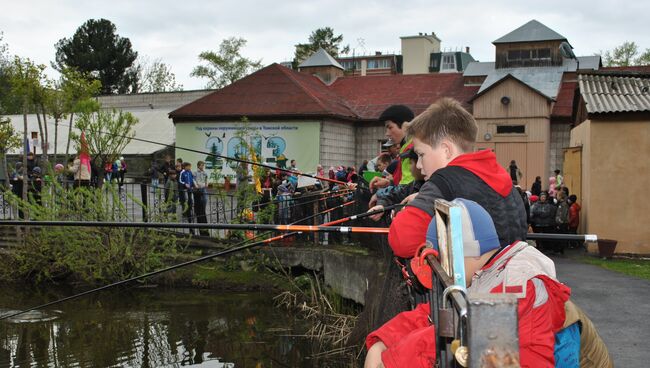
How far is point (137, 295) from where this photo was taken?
1367cm

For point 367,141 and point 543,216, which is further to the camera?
point 367,141

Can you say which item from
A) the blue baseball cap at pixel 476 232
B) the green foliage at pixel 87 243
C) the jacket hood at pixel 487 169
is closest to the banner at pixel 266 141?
the green foliage at pixel 87 243

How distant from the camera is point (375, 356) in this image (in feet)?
9.20

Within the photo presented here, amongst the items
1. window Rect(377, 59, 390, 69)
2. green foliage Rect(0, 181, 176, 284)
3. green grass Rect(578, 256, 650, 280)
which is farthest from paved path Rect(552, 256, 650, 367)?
window Rect(377, 59, 390, 69)

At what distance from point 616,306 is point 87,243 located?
9114mm

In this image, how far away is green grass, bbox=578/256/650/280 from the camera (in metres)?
12.3

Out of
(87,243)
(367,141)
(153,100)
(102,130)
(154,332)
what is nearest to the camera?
(154,332)

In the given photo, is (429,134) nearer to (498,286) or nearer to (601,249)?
(498,286)

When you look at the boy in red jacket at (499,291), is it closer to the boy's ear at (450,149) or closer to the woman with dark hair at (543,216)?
the boy's ear at (450,149)

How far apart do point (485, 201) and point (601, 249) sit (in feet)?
41.2

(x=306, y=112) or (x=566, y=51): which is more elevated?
(x=566, y=51)

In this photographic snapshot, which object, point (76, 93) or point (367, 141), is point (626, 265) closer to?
point (76, 93)

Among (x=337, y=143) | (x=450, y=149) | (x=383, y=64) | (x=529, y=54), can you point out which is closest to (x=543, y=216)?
(x=450, y=149)

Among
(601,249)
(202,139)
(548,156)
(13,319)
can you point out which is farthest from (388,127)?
(202,139)
